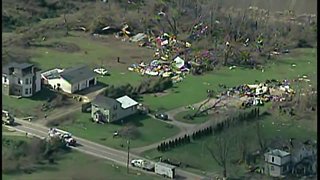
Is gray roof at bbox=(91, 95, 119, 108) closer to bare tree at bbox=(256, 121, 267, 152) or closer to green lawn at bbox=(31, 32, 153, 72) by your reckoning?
bare tree at bbox=(256, 121, 267, 152)

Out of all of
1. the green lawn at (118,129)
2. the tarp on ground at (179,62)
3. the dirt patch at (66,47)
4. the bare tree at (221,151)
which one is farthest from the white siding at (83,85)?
the bare tree at (221,151)

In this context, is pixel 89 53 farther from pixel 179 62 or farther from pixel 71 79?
Answer: pixel 71 79

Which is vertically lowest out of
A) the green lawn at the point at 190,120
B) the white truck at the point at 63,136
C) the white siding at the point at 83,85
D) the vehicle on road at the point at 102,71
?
the vehicle on road at the point at 102,71

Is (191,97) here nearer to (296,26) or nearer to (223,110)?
(223,110)

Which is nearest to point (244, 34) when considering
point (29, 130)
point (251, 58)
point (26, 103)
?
point (251, 58)

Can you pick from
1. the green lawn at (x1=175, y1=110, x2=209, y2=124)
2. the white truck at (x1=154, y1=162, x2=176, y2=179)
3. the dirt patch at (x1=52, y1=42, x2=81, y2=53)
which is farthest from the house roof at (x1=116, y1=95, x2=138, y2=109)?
the dirt patch at (x1=52, y1=42, x2=81, y2=53)

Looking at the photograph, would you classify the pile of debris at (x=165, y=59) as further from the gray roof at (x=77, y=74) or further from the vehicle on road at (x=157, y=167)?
the vehicle on road at (x=157, y=167)
